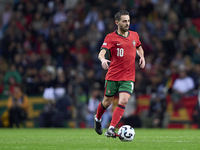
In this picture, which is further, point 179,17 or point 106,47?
point 179,17

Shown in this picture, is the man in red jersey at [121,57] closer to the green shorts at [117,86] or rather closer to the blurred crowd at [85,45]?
the green shorts at [117,86]

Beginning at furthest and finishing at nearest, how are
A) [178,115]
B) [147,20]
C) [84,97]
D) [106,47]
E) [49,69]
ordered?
1. [147,20]
2. [49,69]
3. [84,97]
4. [178,115]
5. [106,47]

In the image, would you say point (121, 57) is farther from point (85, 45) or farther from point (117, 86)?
point (85, 45)

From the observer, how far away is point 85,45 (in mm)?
19172

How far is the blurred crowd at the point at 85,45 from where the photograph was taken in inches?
657

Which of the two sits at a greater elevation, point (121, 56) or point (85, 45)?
point (85, 45)

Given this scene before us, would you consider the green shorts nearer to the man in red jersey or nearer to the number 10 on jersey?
the man in red jersey

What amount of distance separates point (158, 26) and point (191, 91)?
12.6ft

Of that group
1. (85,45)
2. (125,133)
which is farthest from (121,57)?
(85,45)

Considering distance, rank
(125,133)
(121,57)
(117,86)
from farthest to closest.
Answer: (117,86), (121,57), (125,133)

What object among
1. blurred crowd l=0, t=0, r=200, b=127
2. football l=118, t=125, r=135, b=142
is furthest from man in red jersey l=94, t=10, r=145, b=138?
blurred crowd l=0, t=0, r=200, b=127

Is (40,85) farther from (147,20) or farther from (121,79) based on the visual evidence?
(121,79)

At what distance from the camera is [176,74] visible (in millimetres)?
16359

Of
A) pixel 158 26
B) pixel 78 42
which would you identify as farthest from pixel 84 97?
pixel 158 26
